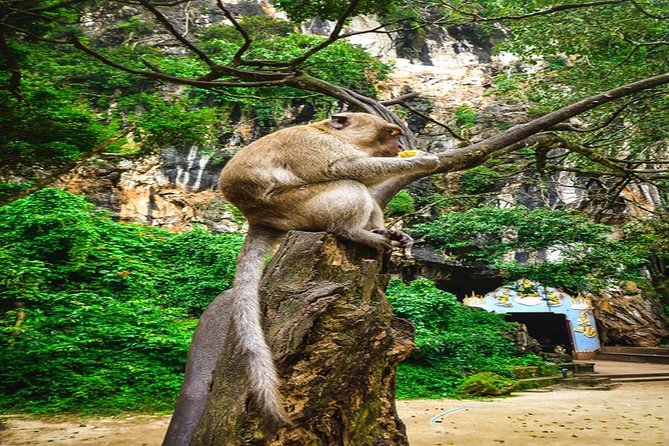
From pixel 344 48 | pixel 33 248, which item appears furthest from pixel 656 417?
pixel 344 48

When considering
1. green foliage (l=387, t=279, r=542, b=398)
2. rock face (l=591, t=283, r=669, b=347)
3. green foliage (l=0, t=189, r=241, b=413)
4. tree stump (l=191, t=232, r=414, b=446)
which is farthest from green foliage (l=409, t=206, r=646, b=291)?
tree stump (l=191, t=232, r=414, b=446)

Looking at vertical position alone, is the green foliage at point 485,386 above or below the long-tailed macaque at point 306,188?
below

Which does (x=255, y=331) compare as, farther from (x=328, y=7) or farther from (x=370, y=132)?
(x=328, y=7)

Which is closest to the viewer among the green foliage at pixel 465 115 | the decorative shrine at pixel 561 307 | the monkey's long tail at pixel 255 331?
the monkey's long tail at pixel 255 331

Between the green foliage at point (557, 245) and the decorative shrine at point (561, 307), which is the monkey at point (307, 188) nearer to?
the green foliage at point (557, 245)

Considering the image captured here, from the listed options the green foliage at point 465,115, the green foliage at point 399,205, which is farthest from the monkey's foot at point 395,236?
the green foliage at point 465,115

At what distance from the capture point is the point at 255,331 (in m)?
2.21

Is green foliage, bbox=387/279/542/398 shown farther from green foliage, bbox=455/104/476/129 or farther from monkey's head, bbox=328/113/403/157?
green foliage, bbox=455/104/476/129

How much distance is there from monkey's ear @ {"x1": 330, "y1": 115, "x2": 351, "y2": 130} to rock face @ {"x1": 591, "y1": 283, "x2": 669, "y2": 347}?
18245 mm

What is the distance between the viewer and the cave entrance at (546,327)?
18984 mm

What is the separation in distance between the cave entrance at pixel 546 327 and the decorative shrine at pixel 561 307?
27.2 inches

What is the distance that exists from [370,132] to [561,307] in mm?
17444

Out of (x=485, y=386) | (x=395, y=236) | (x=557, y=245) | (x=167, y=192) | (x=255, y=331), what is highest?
(x=167, y=192)

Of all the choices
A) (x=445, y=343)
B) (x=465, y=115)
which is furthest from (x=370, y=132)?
(x=465, y=115)
